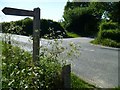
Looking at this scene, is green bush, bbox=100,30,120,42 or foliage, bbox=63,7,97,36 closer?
green bush, bbox=100,30,120,42

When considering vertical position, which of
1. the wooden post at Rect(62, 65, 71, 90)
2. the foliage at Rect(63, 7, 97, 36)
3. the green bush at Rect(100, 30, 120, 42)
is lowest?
the wooden post at Rect(62, 65, 71, 90)

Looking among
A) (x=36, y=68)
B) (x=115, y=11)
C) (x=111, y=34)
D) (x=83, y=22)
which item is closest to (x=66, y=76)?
(x=36, y=68)

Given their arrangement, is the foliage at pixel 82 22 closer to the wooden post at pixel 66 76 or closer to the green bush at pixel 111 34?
the green bush at pixel 111 34

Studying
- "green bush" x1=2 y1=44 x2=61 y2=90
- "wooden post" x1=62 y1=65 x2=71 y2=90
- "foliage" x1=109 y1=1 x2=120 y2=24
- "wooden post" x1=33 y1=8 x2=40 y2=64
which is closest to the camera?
"green bush" x1=2 y1=44 x2=61 y2=90

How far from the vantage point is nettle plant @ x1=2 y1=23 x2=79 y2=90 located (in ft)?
15.6

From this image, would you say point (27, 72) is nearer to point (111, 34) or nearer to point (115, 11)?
point (111, 34)

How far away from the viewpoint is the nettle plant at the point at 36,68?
188 inches

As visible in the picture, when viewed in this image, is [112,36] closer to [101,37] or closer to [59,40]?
[101,37]

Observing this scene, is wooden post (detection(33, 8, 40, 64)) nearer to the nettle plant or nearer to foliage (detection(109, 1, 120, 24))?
the nettle plant

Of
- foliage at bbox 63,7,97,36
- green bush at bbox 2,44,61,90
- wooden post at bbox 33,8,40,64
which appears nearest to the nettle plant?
green bush at bbox 2,44,61,90

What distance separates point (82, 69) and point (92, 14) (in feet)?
139

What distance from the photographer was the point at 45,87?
16.9ft

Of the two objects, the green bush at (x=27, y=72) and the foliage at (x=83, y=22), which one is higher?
the foliage at (x=83, y=22)

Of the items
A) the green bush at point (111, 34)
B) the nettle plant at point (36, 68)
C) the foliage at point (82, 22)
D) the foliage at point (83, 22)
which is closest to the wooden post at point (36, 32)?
the nettle plant at point (36, 68)
